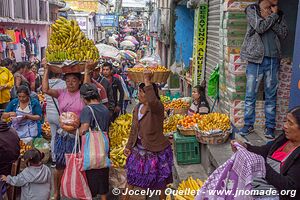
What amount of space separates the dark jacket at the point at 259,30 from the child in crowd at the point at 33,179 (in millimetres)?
3211

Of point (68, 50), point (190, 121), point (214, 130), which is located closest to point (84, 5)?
point (190, 121)

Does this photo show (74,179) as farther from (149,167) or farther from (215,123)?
(215,123)

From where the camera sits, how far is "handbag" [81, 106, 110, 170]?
459 cm

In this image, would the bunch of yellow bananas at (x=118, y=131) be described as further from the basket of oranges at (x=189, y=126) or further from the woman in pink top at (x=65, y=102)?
the woman in pink top at (x=65, y=102)

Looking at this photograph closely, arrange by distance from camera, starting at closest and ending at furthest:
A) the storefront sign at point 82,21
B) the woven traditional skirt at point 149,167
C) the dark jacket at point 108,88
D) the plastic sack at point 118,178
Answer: the woven traditional skirt at point 149,167, the plastic sack at point 118,178, the dark jacket at point 108,88, the storefront sign at point 82,21

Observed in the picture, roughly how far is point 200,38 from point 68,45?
4910 mm

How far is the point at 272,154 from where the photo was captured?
301 cm

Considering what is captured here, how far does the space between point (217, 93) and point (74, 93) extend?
10.5 ft

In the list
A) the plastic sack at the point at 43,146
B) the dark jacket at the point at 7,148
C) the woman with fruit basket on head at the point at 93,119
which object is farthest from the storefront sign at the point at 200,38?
the dark jacket at the point at 7,148

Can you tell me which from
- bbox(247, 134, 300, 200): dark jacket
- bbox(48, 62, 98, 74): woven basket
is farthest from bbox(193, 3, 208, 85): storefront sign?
bbox(247, 134, 300, 200): dark jacket

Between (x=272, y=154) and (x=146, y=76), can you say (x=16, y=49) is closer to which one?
(x=146, y=76)

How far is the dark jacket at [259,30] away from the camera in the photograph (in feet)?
17.3

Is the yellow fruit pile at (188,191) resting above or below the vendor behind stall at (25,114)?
below

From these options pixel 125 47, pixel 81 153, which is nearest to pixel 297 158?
pixel 81 153
